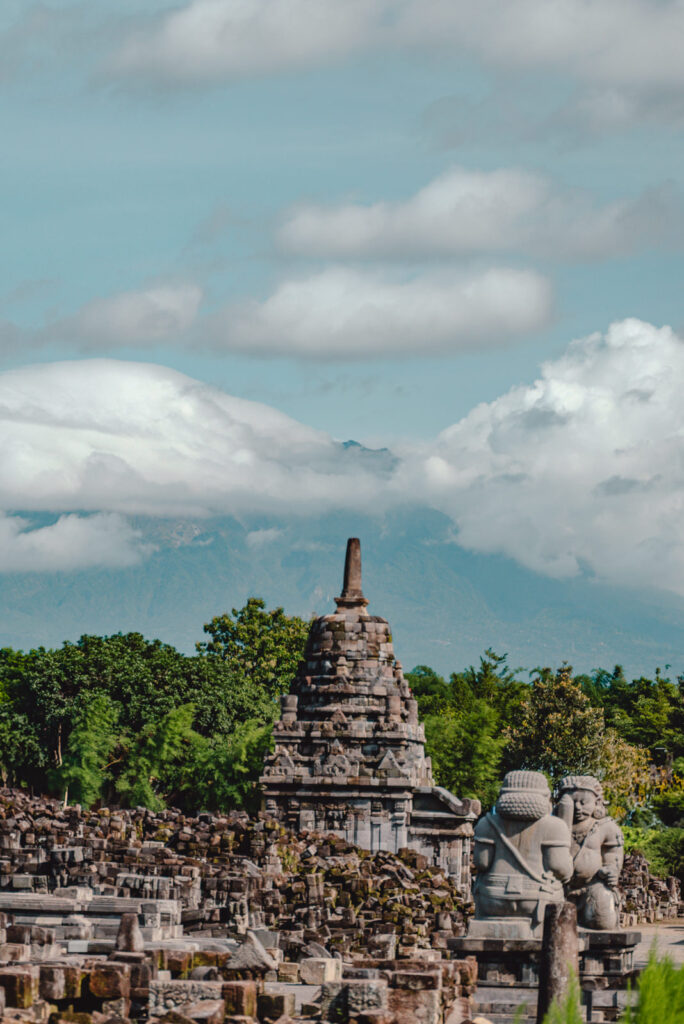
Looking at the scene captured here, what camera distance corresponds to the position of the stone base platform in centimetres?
1734

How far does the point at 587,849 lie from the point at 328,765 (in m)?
24.8

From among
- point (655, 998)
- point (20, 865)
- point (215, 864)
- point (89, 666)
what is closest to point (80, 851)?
point (20, 865)

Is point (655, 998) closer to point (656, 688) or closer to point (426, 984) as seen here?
point (426, 984)

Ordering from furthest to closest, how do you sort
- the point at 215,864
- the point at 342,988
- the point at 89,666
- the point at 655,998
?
the point at 89,666, the point at 215,864, the point at 342,988, the point at 655,998

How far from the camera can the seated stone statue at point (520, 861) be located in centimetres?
1791

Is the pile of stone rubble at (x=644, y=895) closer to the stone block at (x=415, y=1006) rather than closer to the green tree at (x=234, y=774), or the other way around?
the green tree at (x=234, y=774)

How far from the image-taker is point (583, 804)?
19.0m

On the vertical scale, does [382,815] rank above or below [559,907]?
→ above

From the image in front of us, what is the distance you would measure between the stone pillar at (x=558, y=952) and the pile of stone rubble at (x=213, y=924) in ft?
6.71

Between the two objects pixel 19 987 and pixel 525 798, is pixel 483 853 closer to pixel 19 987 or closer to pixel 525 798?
pixel 525 798

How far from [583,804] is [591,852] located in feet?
1.95

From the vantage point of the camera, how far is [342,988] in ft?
49.8

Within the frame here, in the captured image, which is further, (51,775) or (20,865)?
(51,775)

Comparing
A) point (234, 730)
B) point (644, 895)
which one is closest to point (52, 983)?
point (644, 895)
